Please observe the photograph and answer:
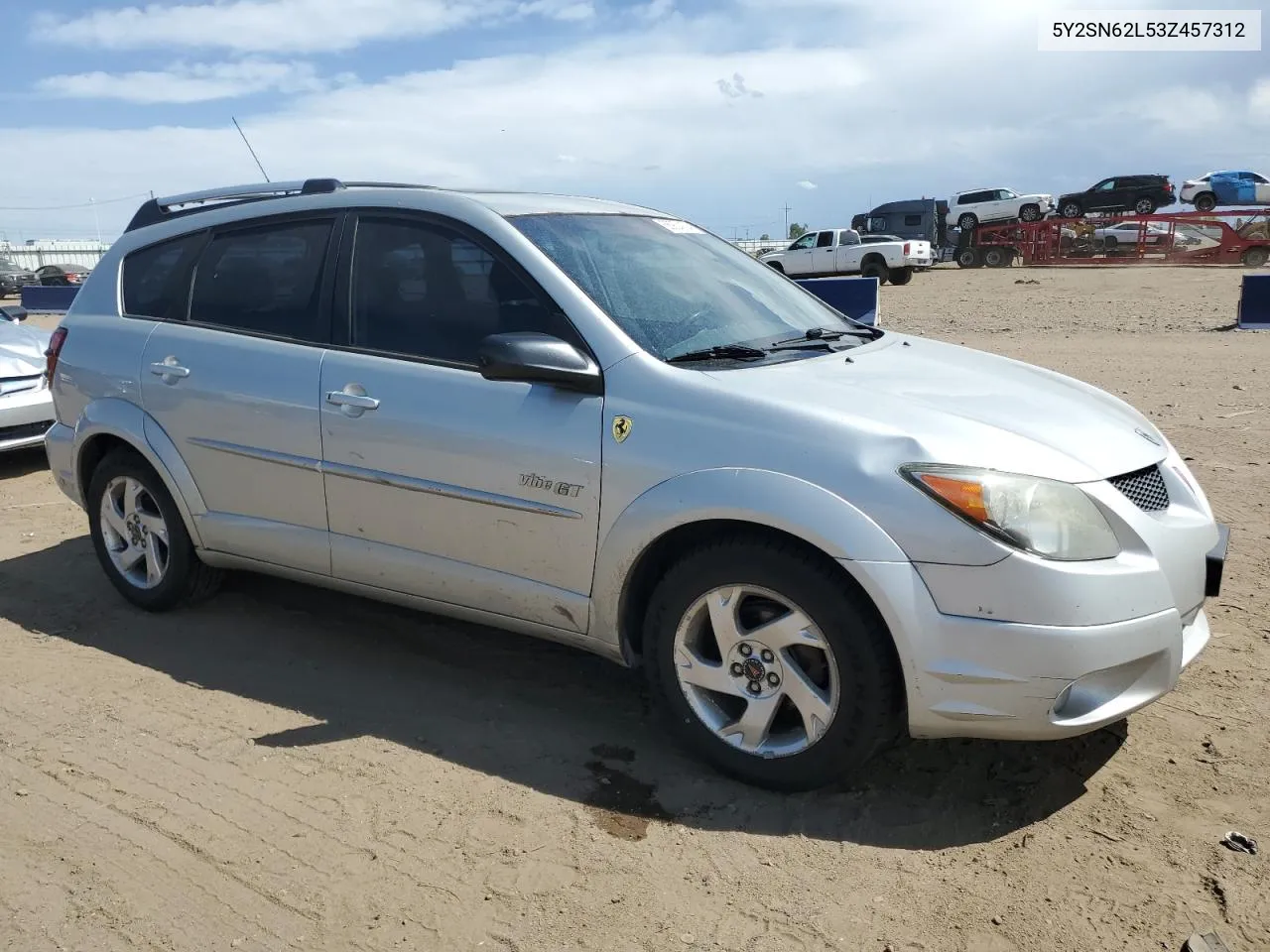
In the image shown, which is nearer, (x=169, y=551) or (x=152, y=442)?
(x=152, y=442)

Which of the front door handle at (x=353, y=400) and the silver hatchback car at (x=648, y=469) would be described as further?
the front door handle at (x=353, y=400)

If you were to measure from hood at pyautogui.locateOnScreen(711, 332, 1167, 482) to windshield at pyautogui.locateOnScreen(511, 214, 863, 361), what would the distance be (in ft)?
1.00

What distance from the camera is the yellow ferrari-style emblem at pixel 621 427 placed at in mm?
3355

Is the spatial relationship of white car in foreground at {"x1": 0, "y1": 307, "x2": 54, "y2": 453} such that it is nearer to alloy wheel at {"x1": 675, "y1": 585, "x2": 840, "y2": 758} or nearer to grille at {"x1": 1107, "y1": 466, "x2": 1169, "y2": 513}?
Answer: alloy wheel at {"x1": 675, "y1": 585, "x2": 840, "y2": 758}

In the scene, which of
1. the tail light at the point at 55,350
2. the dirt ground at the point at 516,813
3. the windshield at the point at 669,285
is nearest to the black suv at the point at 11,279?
the tail light at the point at 55,350

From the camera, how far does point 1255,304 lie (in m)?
15.6

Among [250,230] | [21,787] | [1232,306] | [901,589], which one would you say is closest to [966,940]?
[901,589]

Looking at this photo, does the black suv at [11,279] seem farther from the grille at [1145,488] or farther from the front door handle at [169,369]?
the grille at [1145,488]

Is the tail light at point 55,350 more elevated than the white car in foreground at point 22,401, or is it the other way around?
the tail light at point 55,350

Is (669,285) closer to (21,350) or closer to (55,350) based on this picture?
(55,350)

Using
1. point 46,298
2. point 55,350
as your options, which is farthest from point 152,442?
point 46,298

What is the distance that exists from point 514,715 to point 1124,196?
3975 centimetres

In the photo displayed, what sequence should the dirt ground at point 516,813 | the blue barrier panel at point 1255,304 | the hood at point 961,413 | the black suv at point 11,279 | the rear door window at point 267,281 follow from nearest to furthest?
1. the dirt ground at point 516,813
2. the hood at point 961,413
3. the rear door window at point 267,281
4. the blue barrier panel at point 1255,304
5. the black suv at point 11,279

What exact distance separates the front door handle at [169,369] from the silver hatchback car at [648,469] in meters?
0.02
